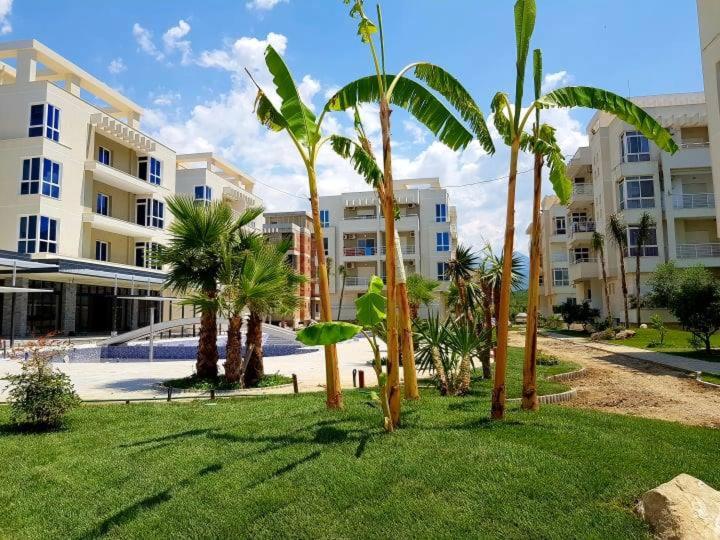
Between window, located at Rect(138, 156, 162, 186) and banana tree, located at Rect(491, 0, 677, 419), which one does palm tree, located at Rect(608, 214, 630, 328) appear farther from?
window, located at Rect(138, 156, 162, 186)

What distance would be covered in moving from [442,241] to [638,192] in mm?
23313

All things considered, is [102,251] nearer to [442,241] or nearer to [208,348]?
[208,348]

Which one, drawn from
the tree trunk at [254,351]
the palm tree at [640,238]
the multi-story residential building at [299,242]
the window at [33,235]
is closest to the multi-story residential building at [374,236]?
the multi-story residential building at [299,242]

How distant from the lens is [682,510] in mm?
4238

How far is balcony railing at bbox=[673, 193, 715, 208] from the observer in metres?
36.7

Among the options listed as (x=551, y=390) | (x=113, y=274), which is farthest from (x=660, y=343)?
(x=113, y=274)

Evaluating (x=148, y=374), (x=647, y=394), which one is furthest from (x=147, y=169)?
(x=647, y=394)

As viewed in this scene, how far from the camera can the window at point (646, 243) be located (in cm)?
3734

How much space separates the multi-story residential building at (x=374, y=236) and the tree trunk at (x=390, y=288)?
4932 cm

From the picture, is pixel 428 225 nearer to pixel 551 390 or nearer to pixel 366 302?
pixel 551 390

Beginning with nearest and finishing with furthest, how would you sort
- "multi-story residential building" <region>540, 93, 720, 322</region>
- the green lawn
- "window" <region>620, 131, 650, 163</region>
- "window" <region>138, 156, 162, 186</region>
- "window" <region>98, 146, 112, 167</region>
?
the green lawn → "window" <region>98, 146, 112, 167</region> → "multi-story residential building" <region>540, 93, 720, 322</region> → "window" <region>138, 156, 162, 186</region> → "window" <region>620, 131, 650, 163</region>

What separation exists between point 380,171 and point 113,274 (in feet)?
82.4

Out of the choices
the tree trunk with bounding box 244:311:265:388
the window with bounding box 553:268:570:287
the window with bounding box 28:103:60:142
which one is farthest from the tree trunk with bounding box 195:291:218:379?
the window with bounding box 553:268:570:287

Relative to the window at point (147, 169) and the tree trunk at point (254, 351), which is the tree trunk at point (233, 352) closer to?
the tree trunk at point (254, 351)
